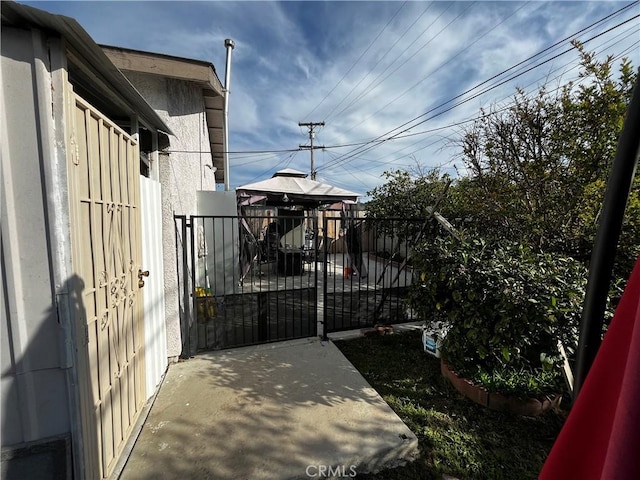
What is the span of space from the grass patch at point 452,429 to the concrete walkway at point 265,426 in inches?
5.5

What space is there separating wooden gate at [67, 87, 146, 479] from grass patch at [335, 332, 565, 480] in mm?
1664

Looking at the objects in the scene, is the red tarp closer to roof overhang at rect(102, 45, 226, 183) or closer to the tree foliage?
the tree foliage

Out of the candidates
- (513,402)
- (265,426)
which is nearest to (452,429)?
(513,402)

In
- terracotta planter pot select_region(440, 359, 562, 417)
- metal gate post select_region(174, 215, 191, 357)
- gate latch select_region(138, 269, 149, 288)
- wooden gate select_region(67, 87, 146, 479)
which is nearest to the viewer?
wooden gate select_region(67, 87, 146, 479)

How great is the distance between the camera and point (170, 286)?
301cm

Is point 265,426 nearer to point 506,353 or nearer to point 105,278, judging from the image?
point 105,278

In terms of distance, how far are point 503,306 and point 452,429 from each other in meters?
1.07

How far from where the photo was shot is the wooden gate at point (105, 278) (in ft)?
4.68

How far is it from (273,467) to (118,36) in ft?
15.4

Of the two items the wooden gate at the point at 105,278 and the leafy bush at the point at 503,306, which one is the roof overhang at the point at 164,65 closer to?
the wooden gate at the point at 105,278

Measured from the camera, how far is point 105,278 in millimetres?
1728

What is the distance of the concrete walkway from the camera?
1.87 metres

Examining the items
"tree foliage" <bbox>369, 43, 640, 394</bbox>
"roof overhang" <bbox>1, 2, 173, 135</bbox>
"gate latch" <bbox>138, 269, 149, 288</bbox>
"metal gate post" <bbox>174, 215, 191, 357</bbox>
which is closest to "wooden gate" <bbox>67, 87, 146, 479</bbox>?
"gate latch" <bbox>138, 269, 149, 288</bbox>

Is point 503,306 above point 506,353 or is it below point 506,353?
above
